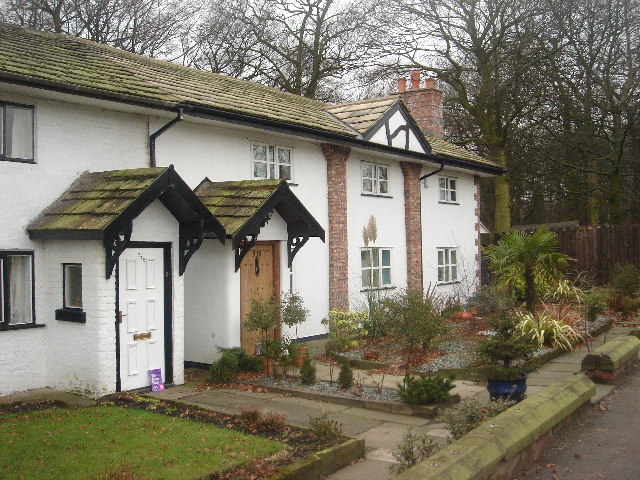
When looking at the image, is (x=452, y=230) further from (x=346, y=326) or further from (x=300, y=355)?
(x=300, y=355)

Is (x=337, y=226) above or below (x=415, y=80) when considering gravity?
below

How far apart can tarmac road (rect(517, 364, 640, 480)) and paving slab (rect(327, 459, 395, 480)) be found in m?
1.37

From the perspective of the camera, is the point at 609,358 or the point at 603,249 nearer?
the point at 609,358

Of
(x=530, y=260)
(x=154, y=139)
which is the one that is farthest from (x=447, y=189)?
(x=154, y=139)

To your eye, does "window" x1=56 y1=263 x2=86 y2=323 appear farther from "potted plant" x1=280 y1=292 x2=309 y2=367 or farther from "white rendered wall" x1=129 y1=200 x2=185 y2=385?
"potted plant" x1=280 y1=292 x2=309 y2=367

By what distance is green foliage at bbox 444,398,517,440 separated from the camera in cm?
689

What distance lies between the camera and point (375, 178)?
1741 cm

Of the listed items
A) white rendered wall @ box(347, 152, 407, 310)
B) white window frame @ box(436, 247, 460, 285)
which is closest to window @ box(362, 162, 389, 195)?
white rendered wall @ box(347, 152, 407, 310)

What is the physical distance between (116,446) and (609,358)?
7.67 meters

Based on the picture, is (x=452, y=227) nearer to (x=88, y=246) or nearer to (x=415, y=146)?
(x=415, y=146)

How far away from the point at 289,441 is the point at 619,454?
361cm

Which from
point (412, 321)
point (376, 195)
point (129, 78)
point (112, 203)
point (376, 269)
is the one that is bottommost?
point (412, 321)

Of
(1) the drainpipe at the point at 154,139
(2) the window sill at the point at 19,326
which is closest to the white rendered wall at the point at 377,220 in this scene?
(1) the drainpipe at the point at 154,139

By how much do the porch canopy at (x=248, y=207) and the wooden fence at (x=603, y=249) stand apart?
1312cm
